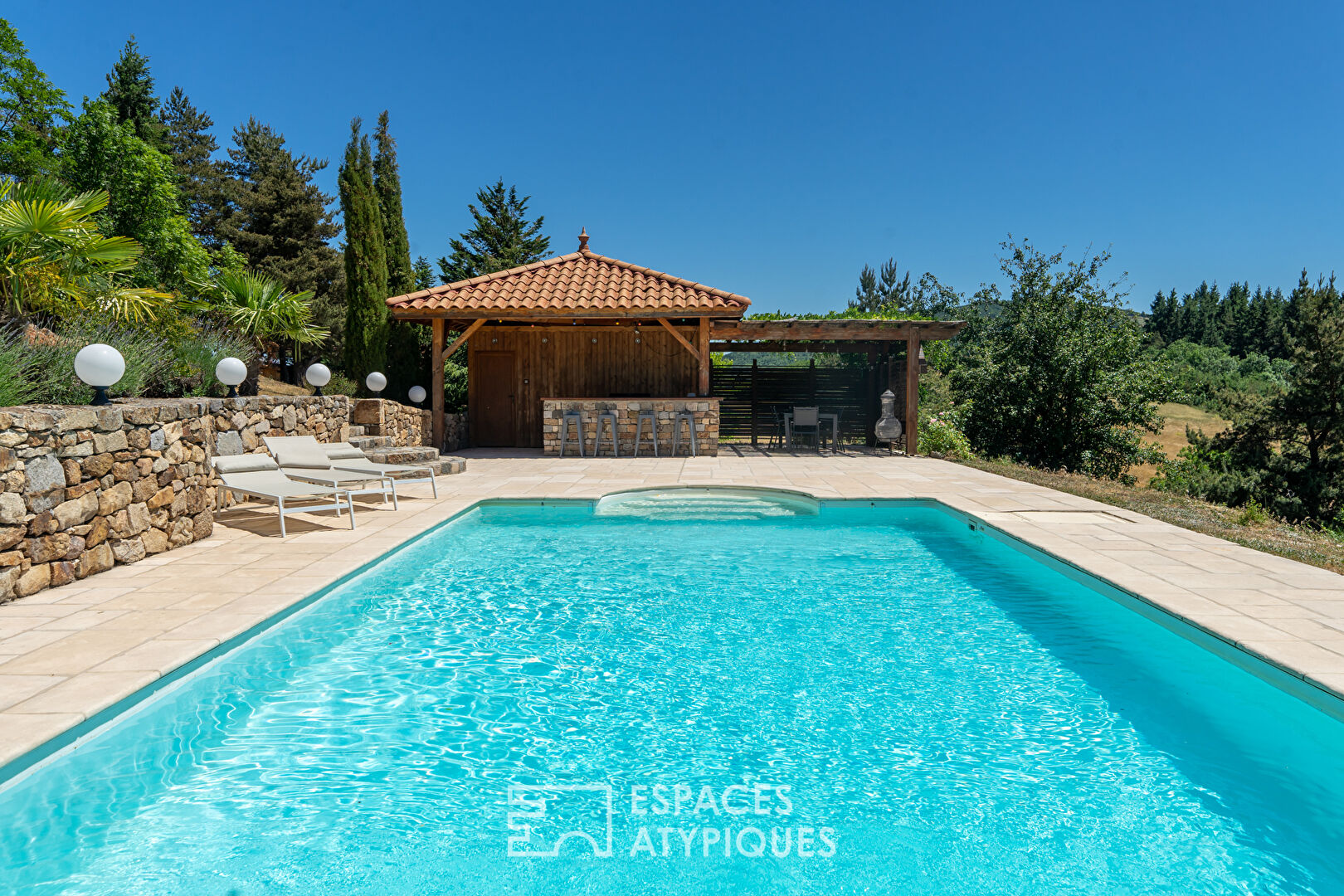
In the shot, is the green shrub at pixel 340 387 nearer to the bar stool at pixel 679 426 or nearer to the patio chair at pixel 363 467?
the bar stool at pixel 679 426

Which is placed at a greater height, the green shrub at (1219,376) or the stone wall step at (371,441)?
the green shrub at (1219,376)

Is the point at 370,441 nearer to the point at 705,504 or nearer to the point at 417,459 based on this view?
the point at 417,459

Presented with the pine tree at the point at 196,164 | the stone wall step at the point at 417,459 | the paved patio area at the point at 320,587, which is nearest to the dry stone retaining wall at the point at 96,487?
the paved patio area at the point at 320,587

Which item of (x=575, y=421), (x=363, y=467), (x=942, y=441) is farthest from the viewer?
(x=942, y=441)

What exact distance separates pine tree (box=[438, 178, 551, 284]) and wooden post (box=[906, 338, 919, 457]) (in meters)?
22.7

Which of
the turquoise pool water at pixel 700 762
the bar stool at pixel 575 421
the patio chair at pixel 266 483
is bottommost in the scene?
the turquoise pool water at pixel 700 762

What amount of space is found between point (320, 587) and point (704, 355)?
9630 millimetres

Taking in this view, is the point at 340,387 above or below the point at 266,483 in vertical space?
above

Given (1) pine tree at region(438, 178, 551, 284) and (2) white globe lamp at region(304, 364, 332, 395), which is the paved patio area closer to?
(2) white globe lamp at region(304, 364, 332, 395)

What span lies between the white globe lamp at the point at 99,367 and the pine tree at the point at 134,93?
24.0 meters

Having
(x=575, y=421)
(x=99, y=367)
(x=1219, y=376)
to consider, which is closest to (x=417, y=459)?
(x=575, y=421)

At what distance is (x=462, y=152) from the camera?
23.3m

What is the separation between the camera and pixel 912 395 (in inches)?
513

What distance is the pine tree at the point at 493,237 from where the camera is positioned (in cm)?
3209
